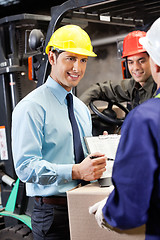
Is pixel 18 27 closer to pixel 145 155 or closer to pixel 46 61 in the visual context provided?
pixel 46 61

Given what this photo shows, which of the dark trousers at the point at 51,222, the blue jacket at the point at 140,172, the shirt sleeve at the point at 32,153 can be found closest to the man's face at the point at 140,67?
the shirt sleeve at the point at 32,153

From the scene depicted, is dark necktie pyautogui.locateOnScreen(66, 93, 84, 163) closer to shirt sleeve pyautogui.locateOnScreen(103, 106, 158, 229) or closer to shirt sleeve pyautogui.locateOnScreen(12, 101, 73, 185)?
shirt sleeve pyautogui.locateOnScreen(12, 101, 73, 185)

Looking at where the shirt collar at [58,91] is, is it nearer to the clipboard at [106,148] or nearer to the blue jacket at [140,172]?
the clipboard at [106,148]

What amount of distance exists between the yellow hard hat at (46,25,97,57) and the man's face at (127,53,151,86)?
36.1 inches

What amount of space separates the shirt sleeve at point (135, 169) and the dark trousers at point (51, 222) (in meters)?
0.82

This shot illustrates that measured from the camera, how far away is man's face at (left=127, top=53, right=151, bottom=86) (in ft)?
9.95

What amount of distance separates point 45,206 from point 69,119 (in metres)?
0.51

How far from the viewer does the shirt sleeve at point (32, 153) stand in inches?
74.1

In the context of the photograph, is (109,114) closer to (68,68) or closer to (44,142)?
(68,68)

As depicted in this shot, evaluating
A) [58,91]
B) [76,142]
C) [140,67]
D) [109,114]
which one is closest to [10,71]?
[109,114]

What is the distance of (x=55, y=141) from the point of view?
1.99 m

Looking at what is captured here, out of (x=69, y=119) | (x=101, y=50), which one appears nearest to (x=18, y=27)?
(x=101, y=50)

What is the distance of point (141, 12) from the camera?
336 cm

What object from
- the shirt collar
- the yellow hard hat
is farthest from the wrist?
the yellow hard hat
